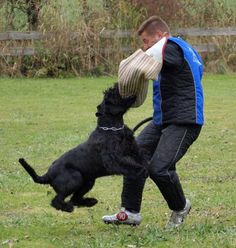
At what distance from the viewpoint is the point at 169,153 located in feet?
21.0

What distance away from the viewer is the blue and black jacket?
20.6ft

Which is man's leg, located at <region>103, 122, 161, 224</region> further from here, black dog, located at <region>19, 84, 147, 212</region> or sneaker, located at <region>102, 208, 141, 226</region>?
black dog, located at <region>19, 84, 147, 212</region>

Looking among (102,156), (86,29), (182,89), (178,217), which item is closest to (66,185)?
(102,156)

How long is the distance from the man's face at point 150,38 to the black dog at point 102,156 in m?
0.47

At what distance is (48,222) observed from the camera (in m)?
7.05

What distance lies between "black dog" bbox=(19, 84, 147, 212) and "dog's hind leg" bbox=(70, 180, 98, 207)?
0.06m

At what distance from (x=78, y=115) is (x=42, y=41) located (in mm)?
7558

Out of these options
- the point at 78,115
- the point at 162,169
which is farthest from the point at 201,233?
the point at 78,115

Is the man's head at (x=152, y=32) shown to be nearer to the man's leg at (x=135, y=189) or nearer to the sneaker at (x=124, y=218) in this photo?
the man's leg at (x=135, y=189)

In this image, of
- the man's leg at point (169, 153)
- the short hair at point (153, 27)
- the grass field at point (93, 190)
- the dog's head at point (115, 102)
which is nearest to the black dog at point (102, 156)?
the dog's head at point (115, 102)

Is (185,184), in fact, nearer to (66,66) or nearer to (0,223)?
(0,223)

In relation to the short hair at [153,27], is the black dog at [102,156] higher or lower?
lower

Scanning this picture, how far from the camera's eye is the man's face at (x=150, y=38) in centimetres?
638

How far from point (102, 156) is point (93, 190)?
2672mm
